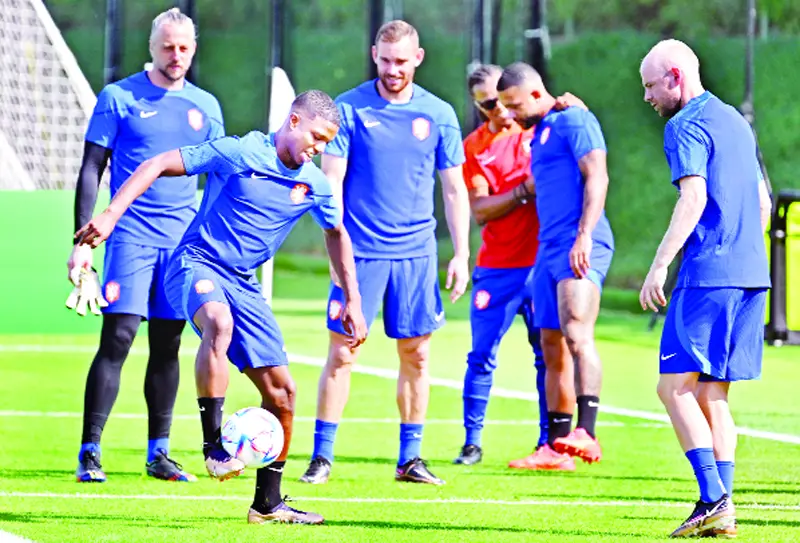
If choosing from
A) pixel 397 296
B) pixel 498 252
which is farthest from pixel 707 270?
pixel 498 252

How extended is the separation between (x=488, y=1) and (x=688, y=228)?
2077 cm

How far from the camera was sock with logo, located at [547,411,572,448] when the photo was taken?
33.2 ft

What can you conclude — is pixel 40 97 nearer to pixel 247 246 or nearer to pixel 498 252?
pixel 498 252

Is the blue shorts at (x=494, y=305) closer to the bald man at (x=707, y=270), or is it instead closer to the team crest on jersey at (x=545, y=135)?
the team crest on jersey at (x=545, y=135)

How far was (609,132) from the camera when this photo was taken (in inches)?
1120

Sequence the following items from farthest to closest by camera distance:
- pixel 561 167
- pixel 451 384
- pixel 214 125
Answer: pixel 451 384, pixel 561 167, pixel 214 125

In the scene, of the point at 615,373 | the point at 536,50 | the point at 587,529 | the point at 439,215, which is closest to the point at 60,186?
the point at 615,373

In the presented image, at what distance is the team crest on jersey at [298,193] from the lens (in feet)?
25.6

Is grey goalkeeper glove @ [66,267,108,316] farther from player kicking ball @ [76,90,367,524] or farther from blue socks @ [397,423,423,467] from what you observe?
blue socks @ [397,423,423,467]

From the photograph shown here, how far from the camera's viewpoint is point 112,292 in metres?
9.15

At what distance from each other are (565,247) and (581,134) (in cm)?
64

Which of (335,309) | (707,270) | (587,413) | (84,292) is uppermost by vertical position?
(707,270)

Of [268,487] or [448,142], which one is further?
[448,142]

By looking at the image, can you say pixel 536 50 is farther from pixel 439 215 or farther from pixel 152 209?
pixel 152 209
